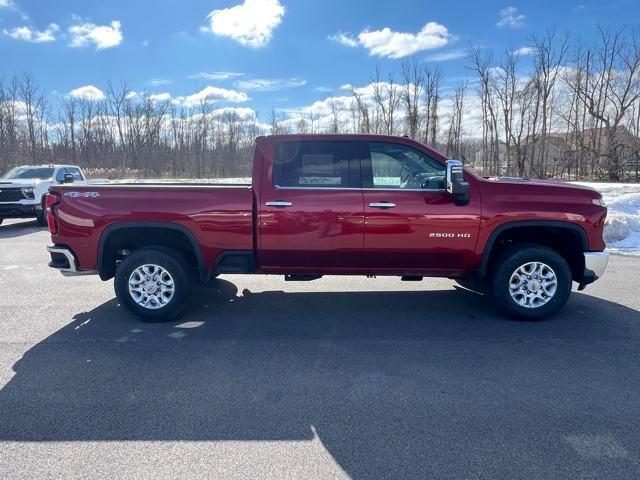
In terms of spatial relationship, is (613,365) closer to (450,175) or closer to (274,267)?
(450,175)

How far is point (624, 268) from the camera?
24.8 ft

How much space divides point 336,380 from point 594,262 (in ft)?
10.7

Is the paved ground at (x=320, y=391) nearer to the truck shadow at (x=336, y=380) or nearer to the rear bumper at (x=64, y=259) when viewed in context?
the truck shadow at (x=336, y=380)

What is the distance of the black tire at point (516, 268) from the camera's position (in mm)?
4840

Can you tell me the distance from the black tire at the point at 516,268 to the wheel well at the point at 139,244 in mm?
3334

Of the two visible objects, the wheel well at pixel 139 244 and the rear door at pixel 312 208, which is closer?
the rear door at pixel 312 208

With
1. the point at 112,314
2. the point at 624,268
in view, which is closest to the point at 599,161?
the point at 624,268

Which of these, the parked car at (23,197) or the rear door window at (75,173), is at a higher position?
the rear door window at (75,173)

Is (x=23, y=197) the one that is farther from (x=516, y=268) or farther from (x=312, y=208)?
(x=516, y=268)

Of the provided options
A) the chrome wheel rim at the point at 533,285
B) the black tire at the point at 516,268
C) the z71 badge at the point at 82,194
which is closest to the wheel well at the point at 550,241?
the black tire at the point at 516,268

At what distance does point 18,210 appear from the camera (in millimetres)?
12812

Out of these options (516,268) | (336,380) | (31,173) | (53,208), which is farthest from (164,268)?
(31,173)

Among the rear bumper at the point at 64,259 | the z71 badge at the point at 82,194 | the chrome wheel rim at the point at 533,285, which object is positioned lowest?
the chrome wheel rim at the point at 533,285

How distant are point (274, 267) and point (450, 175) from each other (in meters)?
2.14
